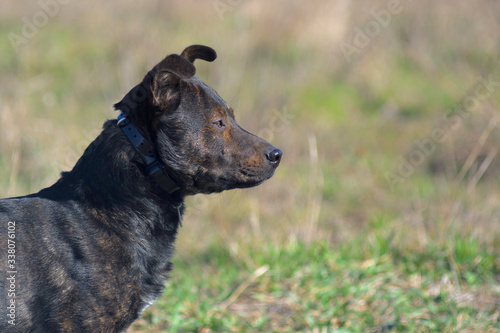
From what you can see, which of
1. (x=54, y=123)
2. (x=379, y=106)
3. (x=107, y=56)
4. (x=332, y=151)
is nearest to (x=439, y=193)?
(x=332, y=151)

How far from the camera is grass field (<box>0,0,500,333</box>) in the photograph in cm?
404

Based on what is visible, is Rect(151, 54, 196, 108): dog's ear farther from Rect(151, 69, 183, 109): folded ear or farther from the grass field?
the grass field

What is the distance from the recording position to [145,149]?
286cm

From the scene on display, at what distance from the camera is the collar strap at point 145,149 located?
2842mm

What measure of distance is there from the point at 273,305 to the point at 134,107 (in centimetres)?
195

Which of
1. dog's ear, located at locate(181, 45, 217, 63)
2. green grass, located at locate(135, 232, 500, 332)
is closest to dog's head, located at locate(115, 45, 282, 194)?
dog's ear, located at locate(181, 45, 217, 63)

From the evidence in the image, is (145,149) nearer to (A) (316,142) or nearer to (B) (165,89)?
(B) (165,89)

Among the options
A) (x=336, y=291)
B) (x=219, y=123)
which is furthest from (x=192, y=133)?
(x=336, y=291)

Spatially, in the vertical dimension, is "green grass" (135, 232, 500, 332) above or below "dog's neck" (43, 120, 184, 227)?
below

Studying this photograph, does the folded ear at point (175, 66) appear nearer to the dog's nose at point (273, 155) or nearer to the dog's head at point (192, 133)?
the dog's head at point (192, 133)

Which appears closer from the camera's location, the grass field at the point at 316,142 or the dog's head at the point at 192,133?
the dog's head at the point at 192,133

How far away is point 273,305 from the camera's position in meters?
4.04

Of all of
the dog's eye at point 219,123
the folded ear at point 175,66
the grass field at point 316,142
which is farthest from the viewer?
the grass field at point 316,142

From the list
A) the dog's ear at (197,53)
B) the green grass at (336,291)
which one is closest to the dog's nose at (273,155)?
the dog's ear at (197,53)
